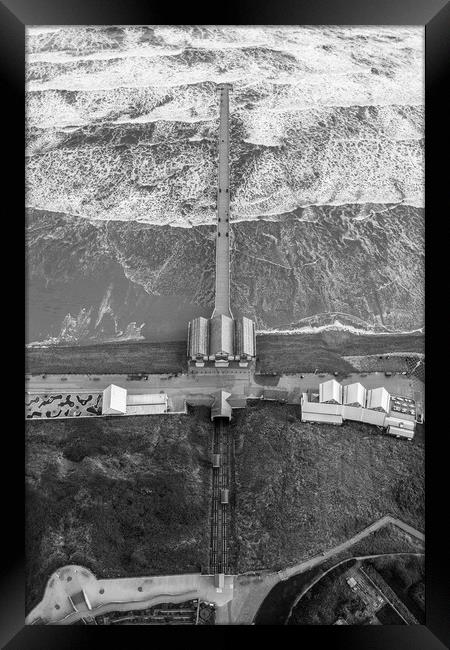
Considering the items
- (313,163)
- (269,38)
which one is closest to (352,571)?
(313,163)

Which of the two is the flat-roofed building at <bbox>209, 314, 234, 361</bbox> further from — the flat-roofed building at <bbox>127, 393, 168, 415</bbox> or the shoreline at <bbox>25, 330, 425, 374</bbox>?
the flat-roofed building at <bbox>127, 393, 168, 415</bbox>

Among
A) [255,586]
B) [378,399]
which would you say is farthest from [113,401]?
[378,399]

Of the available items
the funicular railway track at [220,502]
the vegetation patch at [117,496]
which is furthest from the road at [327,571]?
the vegetation patch at [117,496]

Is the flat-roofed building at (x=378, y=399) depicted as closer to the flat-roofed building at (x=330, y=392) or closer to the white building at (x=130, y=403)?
the flat-roofed building at (x=330, y=392)

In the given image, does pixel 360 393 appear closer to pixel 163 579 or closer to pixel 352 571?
pixel 352 571

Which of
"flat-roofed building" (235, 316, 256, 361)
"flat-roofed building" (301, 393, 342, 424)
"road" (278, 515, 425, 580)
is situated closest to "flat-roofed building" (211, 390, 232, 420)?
"flat-roofed building" (235, 316, 256, 361)

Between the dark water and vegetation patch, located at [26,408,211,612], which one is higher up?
the dark water
